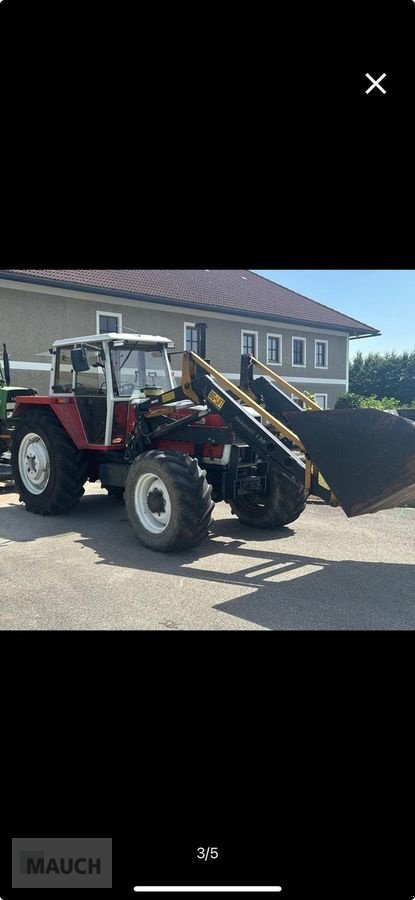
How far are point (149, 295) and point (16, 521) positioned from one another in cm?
1312

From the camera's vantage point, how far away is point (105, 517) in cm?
859

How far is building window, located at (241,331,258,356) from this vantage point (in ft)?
79.6

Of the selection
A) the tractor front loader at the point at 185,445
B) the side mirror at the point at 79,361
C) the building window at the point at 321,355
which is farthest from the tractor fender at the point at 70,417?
the building window at the point at 321,355

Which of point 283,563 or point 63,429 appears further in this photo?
point 63,429

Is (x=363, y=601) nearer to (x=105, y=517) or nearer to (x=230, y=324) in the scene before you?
(x=105, y=517)

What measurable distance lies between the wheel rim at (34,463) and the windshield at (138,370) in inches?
56.9

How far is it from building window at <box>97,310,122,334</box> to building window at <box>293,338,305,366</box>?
877 cm

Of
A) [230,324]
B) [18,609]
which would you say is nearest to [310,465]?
[18,609]

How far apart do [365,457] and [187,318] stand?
17.3 metres

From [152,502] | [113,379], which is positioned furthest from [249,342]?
[152,502]

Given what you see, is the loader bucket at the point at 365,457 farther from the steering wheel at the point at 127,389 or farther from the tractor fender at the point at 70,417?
the tractor fender at the point at 70,417

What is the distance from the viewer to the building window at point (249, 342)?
24266 mm

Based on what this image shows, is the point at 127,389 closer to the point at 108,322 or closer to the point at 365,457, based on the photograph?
the point at 365,457

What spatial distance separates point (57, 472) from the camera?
28.0 feet
